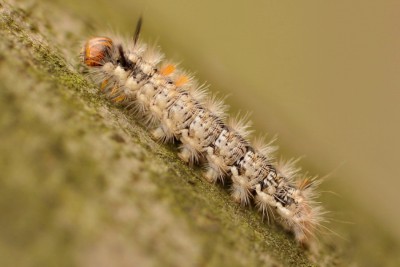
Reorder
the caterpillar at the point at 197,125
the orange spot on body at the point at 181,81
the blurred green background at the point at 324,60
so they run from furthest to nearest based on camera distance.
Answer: the blurred green background at the point at 324,60 < the orange spot on body at the point at 181,81 < the caterpillar at the point at 197,125

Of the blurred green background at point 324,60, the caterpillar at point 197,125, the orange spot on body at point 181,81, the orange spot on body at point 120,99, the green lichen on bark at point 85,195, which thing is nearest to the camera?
the green lichen on bark at point 85,195

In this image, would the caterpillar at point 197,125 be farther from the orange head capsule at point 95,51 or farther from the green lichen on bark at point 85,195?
the green lichen on bark at point 85,195

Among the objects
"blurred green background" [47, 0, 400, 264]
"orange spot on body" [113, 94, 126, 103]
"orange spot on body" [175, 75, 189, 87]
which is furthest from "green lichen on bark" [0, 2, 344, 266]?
"blurred green background" [47, 0, 400, 264]

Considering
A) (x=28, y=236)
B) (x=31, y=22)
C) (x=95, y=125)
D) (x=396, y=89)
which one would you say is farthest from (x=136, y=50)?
(x=396, y=89)

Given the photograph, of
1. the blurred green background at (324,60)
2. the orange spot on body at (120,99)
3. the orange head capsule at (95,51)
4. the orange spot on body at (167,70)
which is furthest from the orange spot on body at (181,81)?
the blurred green background at (324,60)

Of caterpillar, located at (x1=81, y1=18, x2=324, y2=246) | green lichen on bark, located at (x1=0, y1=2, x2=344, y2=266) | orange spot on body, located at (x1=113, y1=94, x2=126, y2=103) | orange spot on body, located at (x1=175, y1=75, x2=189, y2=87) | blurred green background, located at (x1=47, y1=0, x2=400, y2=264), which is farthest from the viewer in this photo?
blurred green background, located at (x1=47, y1=0, x2=400, y2=264)

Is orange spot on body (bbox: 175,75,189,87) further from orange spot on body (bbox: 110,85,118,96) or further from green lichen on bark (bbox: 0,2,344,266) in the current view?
green lichen on bark (bbox: 0,2,344,266)

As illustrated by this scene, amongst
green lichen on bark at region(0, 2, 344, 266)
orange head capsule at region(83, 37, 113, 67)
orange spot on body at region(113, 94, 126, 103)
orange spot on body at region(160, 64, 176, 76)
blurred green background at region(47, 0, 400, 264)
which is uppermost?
blurred green background at region(47, 0, 400, 264)
